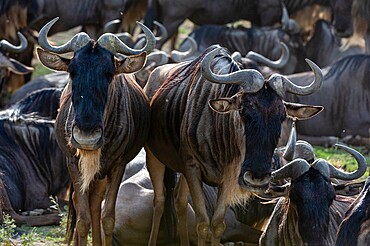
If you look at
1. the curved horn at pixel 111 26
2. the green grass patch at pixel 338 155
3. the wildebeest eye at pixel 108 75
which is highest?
the wildebeest eye at pixel 108 75

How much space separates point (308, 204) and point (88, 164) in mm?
1389

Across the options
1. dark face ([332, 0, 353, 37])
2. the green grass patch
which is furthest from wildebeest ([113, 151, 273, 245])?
dark face ([332, 0, 353, 37])

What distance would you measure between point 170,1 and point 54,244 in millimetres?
7443

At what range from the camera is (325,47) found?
15.2 metres

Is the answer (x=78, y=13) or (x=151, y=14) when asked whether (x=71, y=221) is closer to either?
(x=78, y=13)

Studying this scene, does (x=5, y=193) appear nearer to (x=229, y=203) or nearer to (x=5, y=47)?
(x=229, y=203)

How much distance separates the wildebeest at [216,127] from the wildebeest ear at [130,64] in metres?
0.40

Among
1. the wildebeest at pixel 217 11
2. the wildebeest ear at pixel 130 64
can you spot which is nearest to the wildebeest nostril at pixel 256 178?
the wildebeest ear at pixel 130 64

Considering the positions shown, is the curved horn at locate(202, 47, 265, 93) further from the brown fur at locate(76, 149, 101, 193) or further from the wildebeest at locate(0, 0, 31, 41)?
the wildebeest at locate(0, 0, 31, 41)

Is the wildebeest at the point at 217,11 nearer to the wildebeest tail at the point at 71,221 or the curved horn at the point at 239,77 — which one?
the wildebeest tail at the point at 71,221

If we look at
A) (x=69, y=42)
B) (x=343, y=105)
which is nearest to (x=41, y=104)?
(x=343, y=105)

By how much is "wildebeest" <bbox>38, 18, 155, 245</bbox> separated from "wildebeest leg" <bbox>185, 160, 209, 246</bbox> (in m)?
0.44

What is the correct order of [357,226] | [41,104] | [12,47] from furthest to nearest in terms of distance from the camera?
[12,47]
[41,104]
[357,226]

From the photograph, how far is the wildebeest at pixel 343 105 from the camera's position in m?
12.6
